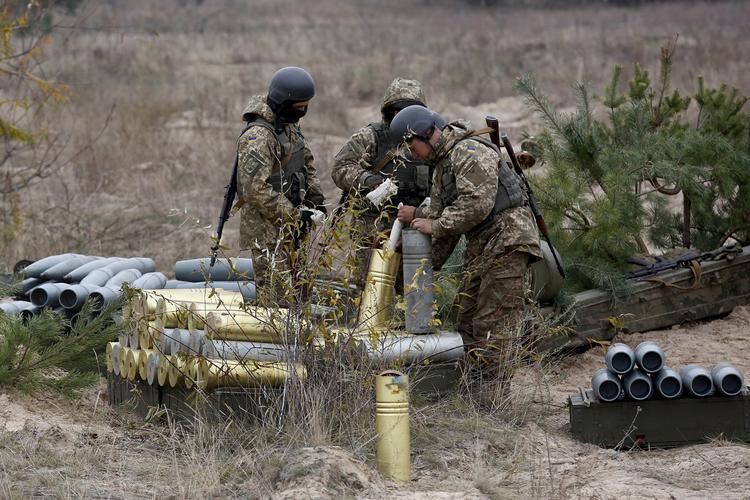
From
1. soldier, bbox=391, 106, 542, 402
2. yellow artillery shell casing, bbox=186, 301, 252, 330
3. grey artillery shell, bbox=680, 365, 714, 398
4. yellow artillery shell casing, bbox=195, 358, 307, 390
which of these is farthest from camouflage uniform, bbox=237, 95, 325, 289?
grey artillery shell, bbox=680, 365, 714, 398

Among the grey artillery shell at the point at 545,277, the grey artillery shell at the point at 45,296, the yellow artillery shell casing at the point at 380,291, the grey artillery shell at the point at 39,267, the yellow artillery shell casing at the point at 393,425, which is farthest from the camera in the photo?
the grey artillery shell at the point at 39,267

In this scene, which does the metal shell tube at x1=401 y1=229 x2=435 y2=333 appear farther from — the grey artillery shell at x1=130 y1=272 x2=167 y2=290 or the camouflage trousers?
the grey artillery shell at x1=130 y1=272 x2=167 y2=290

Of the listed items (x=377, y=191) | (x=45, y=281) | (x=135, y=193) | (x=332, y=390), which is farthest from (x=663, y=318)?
(x=135, y=193)

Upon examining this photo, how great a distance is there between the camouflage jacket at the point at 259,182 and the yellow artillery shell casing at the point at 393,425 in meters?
2.24

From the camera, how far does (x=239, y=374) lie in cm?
617

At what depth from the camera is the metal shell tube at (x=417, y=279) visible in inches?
261

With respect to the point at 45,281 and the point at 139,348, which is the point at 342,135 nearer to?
the point at 45,281

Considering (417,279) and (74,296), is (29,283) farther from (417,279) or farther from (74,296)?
(417,279)

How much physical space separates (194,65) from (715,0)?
18.0 metres

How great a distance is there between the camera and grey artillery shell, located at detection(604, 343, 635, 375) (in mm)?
6328

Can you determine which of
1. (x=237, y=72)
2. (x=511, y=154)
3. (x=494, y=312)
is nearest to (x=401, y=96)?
(x=511, y=154)

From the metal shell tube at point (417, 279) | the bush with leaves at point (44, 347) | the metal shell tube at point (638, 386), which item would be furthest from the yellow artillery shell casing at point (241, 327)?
the metal shell tube at point (638, 386)

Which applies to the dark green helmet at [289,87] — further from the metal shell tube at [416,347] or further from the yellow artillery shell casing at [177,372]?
the yellow artillery shell casing at [177,372]

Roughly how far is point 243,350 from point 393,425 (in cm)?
141
